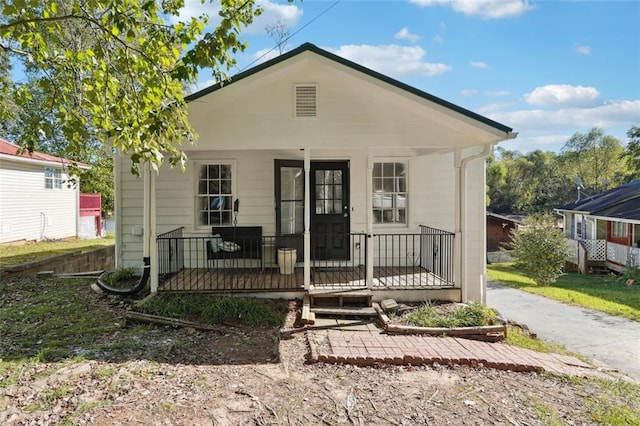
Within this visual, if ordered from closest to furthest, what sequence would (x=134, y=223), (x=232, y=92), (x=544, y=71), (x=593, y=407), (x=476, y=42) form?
1. (x=593, y=407)
2. (x=232, y=92)
3. (x=134, y=223)
4. (x=476, y=42)
5. (x=544, y=71)

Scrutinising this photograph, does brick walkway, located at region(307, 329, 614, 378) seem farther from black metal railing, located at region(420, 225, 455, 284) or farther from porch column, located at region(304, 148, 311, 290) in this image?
black metal railing, located at region(420, 225, 455, 284)

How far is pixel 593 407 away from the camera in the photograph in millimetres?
3660

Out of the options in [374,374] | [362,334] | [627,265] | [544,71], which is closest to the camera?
[374,374]

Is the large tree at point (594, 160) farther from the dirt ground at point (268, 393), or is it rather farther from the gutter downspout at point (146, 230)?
the gutter downspout at point (146, 230)

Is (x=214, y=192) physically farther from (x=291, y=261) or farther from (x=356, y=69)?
(x=356, y=69)

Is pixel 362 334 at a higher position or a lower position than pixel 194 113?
lower

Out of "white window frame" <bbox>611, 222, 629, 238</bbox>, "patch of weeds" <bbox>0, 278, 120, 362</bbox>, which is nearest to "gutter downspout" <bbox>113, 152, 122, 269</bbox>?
"patch of weeds" <bbox>0, 278, 120, 362</bbox>

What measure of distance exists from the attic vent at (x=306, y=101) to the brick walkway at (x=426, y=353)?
3555 mm

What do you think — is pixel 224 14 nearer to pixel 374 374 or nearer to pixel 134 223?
pixel 374 374

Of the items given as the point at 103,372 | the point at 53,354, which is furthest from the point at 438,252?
the point at 53,354

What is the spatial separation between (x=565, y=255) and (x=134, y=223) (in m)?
14.4

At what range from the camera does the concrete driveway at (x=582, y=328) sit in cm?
571

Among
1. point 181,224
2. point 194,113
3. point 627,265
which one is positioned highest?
point 194,113

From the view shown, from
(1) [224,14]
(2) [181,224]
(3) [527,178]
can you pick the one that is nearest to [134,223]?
(2) [181,224]
